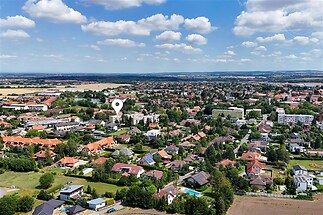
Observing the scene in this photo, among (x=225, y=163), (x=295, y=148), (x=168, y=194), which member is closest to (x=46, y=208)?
(x=168, y=194)

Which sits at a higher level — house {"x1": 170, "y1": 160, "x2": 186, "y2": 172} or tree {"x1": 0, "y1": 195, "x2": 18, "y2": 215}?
tree {"x1": 0, "y1": 195, "x2": 18, "y2": 215}

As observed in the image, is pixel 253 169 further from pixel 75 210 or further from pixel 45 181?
pixel 45 181

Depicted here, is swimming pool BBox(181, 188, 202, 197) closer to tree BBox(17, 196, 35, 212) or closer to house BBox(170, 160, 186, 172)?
house BBox(170, 160, 186, 172)

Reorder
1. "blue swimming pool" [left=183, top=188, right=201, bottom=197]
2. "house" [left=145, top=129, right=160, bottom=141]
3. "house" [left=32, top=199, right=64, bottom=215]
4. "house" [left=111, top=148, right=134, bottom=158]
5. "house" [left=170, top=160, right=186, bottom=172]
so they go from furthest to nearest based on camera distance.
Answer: "house" [left=145, top=129, right=160, bottom=141]
"house" [left=111, top=148, right=134, bottom=158]
"house" [left=170, top=160, right=186, bottom=172]
"blue swimming pool" [left=183, top=188, right=201, bottom=197]
"house" [left=32, top=199, right=64, bottom=215]

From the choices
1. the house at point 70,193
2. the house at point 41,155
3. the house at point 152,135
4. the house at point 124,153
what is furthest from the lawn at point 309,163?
the house at point 41,155

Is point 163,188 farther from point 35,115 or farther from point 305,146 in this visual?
point 35,115

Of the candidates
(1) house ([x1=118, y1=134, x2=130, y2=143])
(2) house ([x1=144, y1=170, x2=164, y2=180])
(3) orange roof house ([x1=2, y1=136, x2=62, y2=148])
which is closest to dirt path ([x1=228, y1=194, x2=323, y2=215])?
(2) house ([x1=144, y1=170, x2=164, y2=180])
